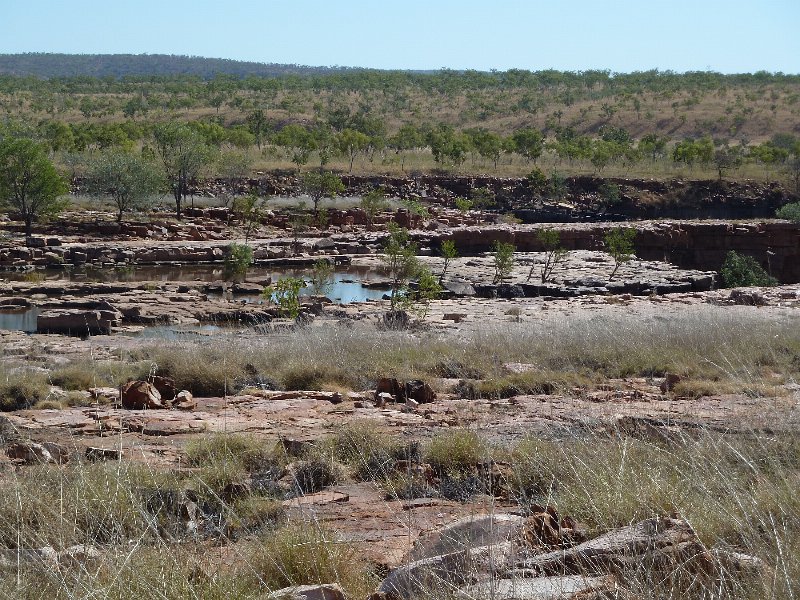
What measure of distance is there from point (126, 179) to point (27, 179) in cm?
588

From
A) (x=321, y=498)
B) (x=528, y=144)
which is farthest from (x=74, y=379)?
(x=528, y=144)

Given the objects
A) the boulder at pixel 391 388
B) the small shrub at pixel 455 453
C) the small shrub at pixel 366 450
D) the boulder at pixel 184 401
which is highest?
the small shrub at pixel 455 453

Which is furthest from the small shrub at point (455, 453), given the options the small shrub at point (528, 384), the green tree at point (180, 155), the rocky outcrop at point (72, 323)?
the green tree at point (180, 155)

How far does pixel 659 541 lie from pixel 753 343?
9.60 metres

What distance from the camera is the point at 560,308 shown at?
24281 mm

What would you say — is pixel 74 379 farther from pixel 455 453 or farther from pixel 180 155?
pixel 180 155

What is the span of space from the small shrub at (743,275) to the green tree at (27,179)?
92.2ft

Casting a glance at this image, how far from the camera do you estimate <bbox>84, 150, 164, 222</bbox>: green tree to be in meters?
43.2

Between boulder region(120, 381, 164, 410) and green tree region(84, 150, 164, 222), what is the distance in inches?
1346

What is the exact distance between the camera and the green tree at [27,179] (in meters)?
37.7

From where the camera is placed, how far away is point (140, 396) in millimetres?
10703

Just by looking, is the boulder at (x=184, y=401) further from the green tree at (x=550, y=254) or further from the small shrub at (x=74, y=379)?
the green tree at (x=550, y=254)

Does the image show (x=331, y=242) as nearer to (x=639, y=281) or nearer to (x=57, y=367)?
(x=639, y=281)

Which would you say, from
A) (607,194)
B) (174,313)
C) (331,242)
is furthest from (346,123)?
(174,313)
